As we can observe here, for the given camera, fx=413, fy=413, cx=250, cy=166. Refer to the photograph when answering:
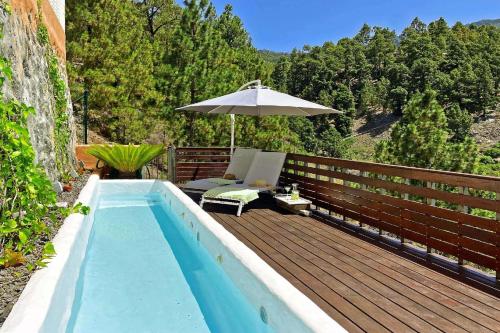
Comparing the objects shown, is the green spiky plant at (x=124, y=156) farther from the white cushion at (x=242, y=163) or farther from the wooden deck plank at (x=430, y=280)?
the wooden deck plank at (x=430, y=280)

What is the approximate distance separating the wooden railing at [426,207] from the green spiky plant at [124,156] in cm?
569

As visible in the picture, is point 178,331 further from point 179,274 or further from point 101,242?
point 101,242

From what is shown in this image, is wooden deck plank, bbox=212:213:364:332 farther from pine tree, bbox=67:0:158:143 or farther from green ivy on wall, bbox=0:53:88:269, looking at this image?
pine tree, bbox=67:0:158:143

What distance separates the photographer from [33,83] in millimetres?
7180

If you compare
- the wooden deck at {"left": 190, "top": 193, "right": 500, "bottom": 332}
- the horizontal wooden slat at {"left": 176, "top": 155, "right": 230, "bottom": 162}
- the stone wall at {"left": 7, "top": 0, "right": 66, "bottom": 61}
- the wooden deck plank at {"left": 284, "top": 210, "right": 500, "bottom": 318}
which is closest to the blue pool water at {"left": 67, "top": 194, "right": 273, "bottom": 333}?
the wooden deck at {"left": 190, "top": 193, "right": 500, "bottom": 332}

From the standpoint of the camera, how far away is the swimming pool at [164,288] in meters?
2.77

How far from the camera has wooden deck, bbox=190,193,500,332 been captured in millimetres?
2758

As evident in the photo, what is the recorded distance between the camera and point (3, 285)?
3.00m

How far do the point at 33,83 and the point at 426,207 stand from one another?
6.57 metres

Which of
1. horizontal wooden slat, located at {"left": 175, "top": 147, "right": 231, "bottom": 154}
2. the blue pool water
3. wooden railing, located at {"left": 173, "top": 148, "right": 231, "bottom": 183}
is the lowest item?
the blue pool water

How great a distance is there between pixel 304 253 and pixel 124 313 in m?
1.87

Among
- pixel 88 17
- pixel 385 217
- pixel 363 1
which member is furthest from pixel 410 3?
pixel 385 217

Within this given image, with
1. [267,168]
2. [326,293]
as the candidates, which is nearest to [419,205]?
[326,293]

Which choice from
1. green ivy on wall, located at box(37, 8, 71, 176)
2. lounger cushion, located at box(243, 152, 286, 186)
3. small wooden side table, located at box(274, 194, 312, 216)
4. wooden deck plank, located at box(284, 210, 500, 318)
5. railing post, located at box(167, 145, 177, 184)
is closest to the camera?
wooden deck plank, located at box(284, 210, 500, 318)
